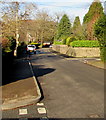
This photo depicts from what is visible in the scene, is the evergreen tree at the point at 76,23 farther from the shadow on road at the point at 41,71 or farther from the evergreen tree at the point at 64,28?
the shadow on road at the point at 41,71

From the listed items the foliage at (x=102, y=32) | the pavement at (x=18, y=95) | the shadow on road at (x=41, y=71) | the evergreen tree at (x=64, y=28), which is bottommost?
the pavement at (x=18, y=95)

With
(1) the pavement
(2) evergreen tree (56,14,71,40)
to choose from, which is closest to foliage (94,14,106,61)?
(1) the pavement

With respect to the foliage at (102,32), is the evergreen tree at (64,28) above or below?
above

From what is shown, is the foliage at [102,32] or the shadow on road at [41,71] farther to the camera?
the foliage at [102,32]

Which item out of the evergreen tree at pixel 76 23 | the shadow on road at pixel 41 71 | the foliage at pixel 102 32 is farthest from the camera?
the evergreen tree at pixel 76 23

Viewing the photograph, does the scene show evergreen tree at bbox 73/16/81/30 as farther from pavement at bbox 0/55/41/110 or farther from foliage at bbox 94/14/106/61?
pavement at bbox 0/55/41/110

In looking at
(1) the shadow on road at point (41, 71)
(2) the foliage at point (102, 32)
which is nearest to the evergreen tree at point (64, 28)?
(2) the foliage at point (102, 32)

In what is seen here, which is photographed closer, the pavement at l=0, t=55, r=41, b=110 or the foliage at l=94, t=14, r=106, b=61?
the pavement at l=0, t=55, r=41, b=110

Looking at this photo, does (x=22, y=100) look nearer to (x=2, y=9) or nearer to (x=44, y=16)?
(x=2, y=9)

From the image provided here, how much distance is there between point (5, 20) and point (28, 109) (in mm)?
21467

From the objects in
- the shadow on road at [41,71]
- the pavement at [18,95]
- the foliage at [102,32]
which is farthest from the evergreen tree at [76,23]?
the pavement at [18,95]

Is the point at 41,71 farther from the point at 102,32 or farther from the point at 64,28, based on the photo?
the point at 64,28

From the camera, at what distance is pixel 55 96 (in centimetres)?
906

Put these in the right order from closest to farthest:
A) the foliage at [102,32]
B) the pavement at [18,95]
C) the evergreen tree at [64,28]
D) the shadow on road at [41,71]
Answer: the pavement at [18,95] → the shadow on road at [41,71] → the foliage at [102,32] → the evergreen tree at [64,28]
